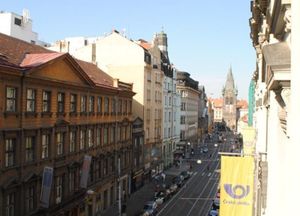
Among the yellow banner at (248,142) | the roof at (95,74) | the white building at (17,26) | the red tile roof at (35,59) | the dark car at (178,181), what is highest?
the white building at (17,26)

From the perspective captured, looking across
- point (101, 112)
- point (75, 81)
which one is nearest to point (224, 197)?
point (75, 81)

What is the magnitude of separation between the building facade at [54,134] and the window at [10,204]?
0.21ft

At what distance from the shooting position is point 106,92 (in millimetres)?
48344

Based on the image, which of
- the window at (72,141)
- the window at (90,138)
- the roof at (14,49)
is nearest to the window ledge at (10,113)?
the roof at (14,49)

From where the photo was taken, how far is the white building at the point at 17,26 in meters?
69.5

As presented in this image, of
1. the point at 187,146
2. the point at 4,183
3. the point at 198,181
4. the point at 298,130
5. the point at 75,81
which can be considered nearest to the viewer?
the point at 298,130

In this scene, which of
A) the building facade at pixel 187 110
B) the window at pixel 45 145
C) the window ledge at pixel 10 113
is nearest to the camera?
the window ledge at pixel 10 113

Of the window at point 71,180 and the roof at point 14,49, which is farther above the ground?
the roof at point 14,49

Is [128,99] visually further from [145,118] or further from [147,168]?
[147,168]

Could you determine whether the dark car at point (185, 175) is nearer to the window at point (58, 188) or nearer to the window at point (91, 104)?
the window at point (91, 104)

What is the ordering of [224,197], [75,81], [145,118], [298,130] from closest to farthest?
1. [298,130]
2. [224,197]
3. [75,81]
4. [145,118]

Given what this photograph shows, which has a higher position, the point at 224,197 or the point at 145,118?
the point at 145,118

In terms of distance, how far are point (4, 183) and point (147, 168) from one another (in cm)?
4088

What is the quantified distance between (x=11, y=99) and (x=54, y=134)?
274 inches
